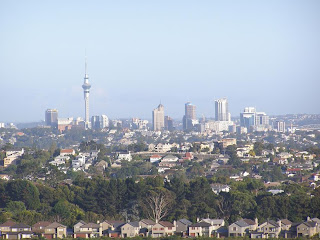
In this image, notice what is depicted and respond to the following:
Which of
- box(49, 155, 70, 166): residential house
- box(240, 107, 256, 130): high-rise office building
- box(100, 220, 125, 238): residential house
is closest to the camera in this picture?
box(100, 220, 125, 238): residential house

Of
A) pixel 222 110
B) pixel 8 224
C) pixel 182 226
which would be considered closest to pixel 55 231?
pixel 8 224

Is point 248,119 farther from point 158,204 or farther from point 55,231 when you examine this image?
point 55,231

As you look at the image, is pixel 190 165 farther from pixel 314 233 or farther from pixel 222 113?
pixel 222 113

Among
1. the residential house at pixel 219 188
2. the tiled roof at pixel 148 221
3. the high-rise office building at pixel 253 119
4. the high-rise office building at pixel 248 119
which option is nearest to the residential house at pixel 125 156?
the residential house at pixel 219 188

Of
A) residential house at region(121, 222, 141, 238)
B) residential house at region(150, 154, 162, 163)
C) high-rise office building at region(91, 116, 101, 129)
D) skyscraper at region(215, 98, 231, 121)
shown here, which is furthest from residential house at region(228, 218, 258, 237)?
Result: skyscraper at region(215, 98, 231, 121)

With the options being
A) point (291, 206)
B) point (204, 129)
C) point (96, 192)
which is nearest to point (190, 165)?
point (96, 192)

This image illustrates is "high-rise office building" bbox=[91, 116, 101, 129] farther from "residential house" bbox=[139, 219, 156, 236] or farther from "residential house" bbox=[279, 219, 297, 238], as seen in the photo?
"residential house" bbox=[279, 219, 297, 238]
